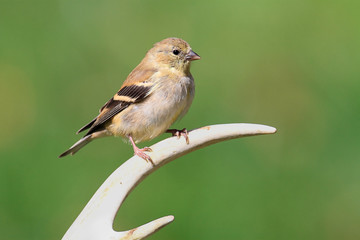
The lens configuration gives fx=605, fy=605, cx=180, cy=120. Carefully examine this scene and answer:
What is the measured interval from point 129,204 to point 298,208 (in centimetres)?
86

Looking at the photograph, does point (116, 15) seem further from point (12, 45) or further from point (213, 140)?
point (213, 140)

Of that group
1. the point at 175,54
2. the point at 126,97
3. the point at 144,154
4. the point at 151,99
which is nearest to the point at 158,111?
the point at 151,99

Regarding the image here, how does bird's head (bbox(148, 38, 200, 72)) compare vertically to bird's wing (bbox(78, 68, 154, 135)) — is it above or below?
above

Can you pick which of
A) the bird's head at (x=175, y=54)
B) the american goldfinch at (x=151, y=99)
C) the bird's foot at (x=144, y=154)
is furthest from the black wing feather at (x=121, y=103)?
the bird's foot at (x=144, y=154)

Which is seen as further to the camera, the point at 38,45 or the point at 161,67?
the point at 38,45

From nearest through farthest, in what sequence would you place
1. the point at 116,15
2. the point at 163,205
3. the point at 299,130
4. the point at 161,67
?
the point at 161,67
the point at 163,205
the point at 299,130
the point at 116,15

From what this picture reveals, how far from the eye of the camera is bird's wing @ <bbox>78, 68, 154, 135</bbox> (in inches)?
95.6

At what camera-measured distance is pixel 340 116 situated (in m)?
3.46

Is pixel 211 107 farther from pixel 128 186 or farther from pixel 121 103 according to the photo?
pixel 128 186

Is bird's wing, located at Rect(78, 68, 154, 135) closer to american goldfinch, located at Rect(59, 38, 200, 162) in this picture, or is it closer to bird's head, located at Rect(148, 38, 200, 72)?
american goldfinch, located at Rect(59, 38, 200, 162)

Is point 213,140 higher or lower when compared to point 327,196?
higher

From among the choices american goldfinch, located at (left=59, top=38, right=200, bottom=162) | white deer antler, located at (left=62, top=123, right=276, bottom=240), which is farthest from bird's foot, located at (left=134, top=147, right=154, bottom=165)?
american goldfinch, located at (left=59, top=38, right=200, bottom=162)

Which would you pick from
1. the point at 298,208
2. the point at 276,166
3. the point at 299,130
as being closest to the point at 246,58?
the point at 299,130

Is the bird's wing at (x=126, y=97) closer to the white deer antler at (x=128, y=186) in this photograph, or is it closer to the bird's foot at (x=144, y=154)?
the bird's foot at (x=144, y=154)
